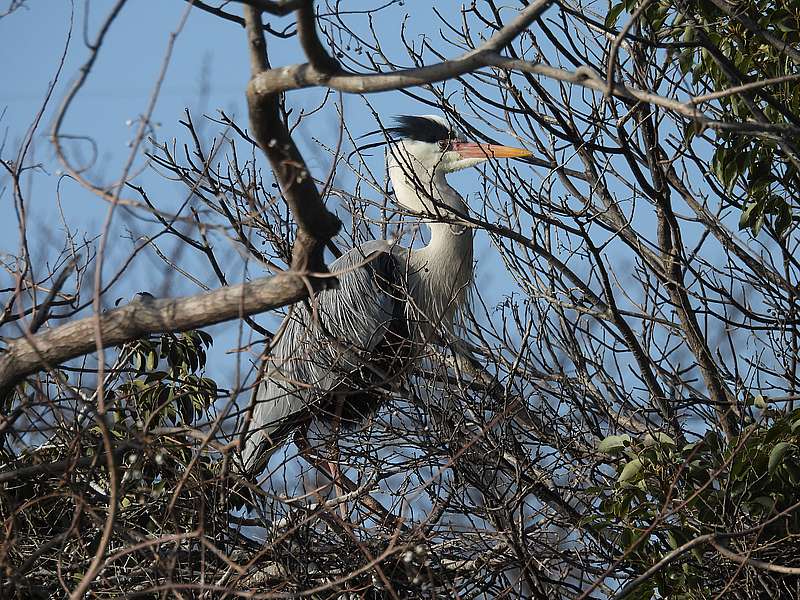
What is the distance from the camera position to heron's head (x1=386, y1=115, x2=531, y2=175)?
211 inches

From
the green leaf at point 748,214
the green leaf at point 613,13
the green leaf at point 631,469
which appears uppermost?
the green leaf at point 613,13

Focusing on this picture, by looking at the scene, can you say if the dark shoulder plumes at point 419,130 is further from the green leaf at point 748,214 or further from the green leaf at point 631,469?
the green leaf at point 631,469

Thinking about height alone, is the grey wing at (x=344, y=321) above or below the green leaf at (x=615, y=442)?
above

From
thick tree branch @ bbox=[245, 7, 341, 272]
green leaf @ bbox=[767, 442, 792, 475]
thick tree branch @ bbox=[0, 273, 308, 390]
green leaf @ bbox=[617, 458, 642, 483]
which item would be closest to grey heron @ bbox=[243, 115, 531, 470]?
green leaf @ bbox=[617, 458, 642, 483]

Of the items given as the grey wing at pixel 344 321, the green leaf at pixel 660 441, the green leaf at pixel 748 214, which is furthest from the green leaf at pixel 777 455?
the grey wing at pixel 344 321

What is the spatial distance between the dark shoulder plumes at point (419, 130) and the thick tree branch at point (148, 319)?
3.72m

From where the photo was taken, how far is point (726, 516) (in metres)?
2.81

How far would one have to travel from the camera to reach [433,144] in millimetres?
5633

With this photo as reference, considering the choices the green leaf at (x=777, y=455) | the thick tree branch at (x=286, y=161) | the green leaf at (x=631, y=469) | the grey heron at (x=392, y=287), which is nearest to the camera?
the thick tree branch at (x=286, y=161)

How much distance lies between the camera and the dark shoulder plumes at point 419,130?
566cm

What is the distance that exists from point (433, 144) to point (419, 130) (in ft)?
0.45

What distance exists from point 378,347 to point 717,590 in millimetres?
2641

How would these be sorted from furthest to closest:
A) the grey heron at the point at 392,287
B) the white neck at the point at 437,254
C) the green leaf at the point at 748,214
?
1. the white neck at the point at 437,254
2. the grey heron at the point at 392,287
3. the green leaf at the point at 748,214

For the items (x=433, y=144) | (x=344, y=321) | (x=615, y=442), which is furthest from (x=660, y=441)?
(x=433, y=144)
